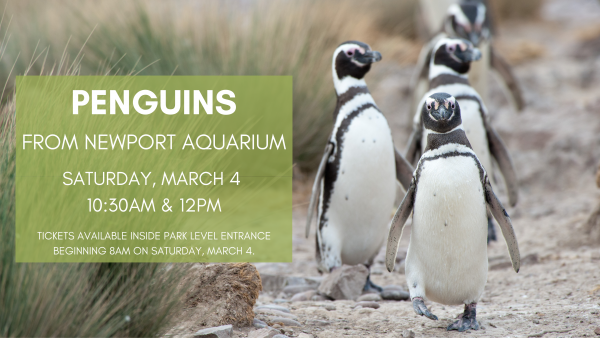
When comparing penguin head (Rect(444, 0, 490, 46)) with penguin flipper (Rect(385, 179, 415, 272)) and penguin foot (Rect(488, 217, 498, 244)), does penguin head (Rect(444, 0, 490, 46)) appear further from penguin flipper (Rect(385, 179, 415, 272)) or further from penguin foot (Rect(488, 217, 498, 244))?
penguin flipper (Rect(385, 179, 415, 272))

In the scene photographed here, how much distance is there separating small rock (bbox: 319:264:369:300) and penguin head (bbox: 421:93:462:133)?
1067mm

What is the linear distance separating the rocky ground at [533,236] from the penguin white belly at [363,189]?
0.35 metres

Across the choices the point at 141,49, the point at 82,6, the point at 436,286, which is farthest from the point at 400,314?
the point at 82,6

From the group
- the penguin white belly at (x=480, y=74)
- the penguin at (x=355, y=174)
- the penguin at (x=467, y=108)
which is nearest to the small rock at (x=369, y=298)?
the penguin at (x=355, y=174)

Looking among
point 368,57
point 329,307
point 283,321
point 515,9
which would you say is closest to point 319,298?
point 329,307

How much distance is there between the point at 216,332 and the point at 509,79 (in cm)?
475

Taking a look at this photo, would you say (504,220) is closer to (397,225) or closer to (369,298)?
(397,225)

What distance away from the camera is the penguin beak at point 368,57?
344cm

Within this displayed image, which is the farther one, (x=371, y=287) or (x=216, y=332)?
(x=371, y=287)

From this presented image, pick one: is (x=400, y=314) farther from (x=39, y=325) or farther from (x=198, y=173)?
(x=39, y=325)

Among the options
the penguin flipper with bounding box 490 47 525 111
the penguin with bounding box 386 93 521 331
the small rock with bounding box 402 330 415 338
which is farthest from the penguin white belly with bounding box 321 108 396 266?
the penguin flipper with bounding box 490 47 525 111

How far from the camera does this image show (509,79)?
19.9 ft

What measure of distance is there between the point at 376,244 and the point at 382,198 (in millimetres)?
308

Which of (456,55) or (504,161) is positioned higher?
(456,55)
